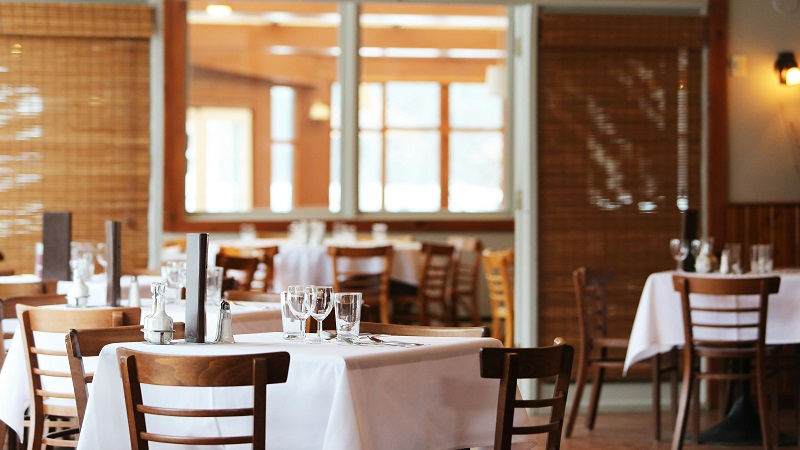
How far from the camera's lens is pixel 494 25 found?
1259 cm

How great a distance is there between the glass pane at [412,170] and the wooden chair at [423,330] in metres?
8.91

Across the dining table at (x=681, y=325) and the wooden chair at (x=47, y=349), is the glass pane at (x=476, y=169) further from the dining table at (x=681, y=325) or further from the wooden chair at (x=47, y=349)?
the wooden chair at (x=47, y=349)

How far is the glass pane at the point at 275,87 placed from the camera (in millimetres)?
12211

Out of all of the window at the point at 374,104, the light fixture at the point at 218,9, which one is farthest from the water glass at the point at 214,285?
the window at the point at 374,104

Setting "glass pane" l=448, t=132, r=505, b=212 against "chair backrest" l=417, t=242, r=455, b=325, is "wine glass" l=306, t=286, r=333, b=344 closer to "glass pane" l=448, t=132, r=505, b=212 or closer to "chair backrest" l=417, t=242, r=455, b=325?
"chair backrest" l=417, t=242, r=455, b=325

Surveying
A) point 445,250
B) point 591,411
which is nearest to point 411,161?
point 445,250

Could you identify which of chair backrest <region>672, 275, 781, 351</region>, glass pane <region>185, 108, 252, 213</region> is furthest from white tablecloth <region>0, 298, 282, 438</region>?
glass pane <region>185, 108, 252, 213</region>

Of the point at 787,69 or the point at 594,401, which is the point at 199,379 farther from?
the point at 787,69

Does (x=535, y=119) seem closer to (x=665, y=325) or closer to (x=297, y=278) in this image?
(x=665, y=325)

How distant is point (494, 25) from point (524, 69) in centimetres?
Answer: 592

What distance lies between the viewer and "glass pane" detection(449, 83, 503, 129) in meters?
12.9

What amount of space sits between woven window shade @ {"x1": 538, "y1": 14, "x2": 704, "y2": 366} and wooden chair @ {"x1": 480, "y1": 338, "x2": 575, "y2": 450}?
3.71m

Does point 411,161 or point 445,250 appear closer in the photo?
point 445,250

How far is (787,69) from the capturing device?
693 cm
